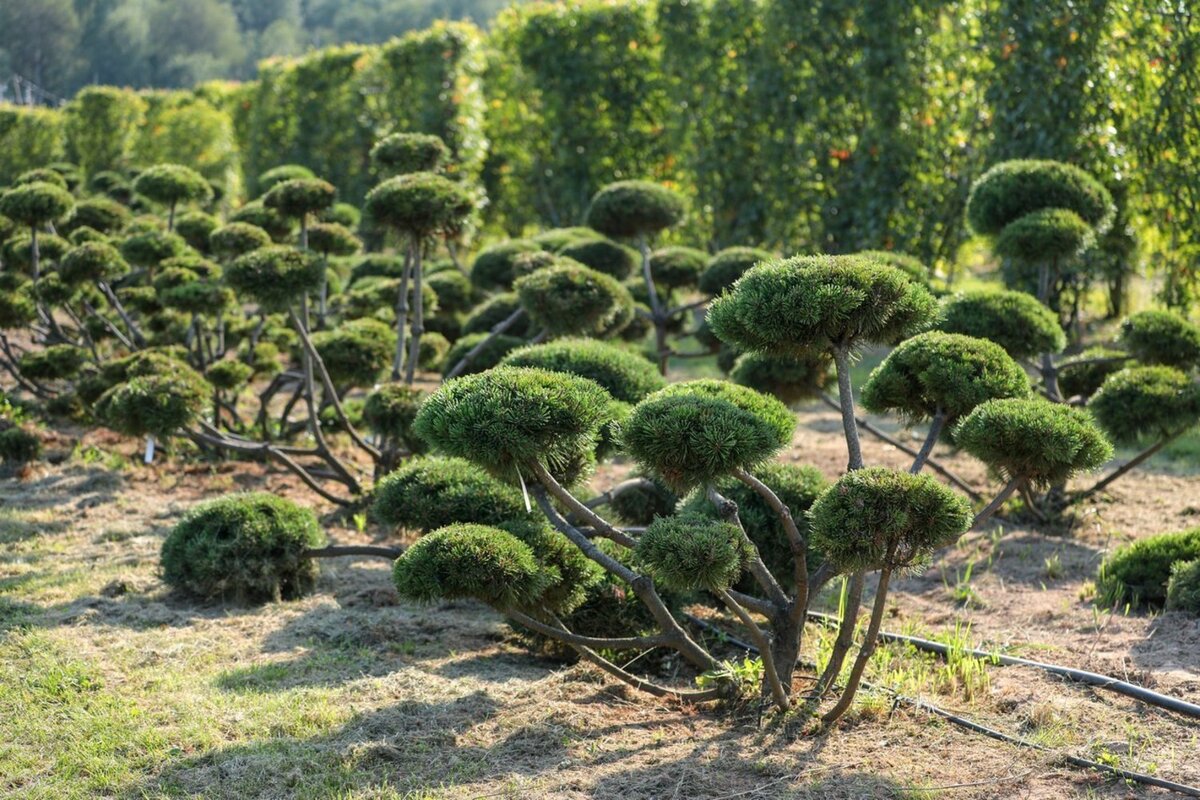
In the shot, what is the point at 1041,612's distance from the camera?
5227mm

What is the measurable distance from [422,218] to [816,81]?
5.66 metres

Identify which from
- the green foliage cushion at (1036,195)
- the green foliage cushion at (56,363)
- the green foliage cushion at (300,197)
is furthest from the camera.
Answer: the green foliage cushion at (56,363)

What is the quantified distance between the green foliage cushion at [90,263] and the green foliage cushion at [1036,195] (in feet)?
16.4

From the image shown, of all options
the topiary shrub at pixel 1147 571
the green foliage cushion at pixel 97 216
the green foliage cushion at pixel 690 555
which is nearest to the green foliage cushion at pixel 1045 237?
the topiary shrub at pixel 1147 571

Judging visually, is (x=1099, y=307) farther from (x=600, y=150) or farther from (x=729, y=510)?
(x=729, y=510)

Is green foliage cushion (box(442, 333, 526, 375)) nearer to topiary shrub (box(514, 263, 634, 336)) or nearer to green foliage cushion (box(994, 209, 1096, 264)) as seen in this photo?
topiary shrub (box(514, 263, 634, 336))

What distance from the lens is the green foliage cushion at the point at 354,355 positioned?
22.1ft

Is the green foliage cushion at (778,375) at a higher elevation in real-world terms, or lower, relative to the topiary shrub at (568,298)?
lower

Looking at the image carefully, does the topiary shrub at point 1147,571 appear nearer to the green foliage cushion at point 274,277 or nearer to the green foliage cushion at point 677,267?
the green foliage cushion at point 677,267

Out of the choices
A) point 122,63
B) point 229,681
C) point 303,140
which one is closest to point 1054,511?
point 229,681

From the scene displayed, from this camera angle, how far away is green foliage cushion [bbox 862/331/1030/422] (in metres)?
4.12

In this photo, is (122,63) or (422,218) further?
(122,63)

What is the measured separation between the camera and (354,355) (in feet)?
22.1

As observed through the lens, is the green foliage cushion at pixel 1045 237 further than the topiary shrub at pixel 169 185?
No
